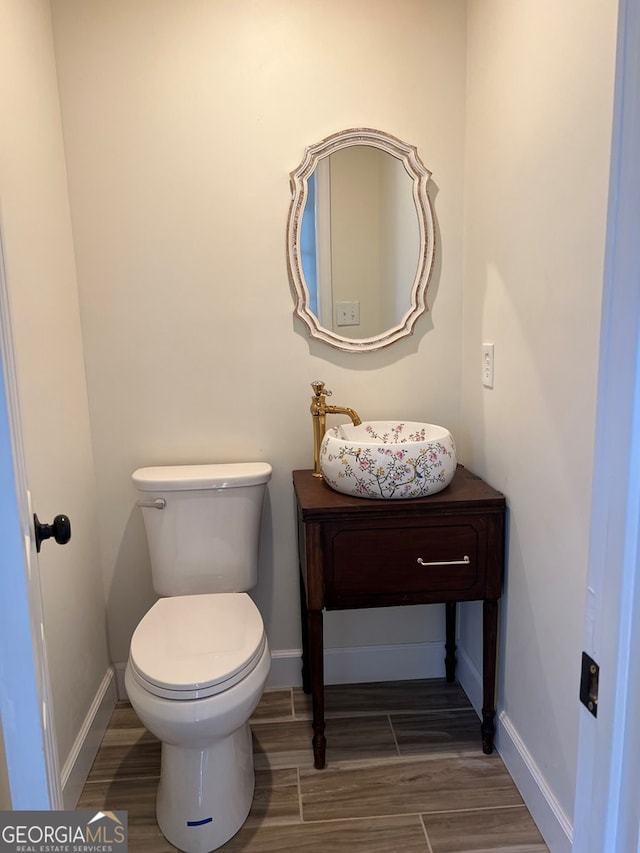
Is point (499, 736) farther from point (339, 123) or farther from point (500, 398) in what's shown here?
point (339, 123)

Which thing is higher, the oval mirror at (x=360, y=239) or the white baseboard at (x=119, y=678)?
the oval mirror at (x=360, y=239)

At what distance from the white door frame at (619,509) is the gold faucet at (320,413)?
4.06 feet

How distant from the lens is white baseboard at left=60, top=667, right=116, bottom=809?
155 cm

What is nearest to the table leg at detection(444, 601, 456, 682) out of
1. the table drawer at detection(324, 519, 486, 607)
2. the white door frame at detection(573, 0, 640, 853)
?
the table drawer at detection(324, 519, 486, 607)

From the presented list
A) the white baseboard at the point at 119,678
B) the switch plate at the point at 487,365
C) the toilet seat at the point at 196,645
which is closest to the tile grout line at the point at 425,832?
the toilet seat at the point at 196,645

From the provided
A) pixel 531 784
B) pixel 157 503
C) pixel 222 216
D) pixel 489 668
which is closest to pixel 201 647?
pixel 157 503

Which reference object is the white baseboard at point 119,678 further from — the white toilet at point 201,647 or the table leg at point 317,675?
the table leg at point 317,675

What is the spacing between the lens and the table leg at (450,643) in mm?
2080

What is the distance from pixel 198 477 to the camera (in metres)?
1.79

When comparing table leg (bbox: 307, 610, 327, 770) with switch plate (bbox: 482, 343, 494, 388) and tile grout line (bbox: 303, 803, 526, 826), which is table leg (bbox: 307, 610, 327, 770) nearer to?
tile grout line (bbox: 303, 803, 526, 826)

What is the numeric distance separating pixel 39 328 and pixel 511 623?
1.52 metres

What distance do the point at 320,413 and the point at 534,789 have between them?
3.84 ft

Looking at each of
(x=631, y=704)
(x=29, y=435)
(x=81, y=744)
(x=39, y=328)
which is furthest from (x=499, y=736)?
(x=39, y=328)

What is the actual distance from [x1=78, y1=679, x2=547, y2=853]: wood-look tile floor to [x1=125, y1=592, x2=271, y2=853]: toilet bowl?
68mm
